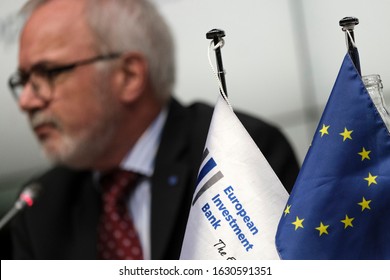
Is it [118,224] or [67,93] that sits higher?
[67,93]

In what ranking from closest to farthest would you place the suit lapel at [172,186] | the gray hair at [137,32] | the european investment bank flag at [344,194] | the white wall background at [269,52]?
the european investment bank flag at [344,194]
the suit lapel at [172,186]
the gray hair at [137,32]
the white wall background at [269,52]

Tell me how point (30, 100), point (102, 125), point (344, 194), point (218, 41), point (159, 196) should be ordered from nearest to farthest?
point (344, 194)
point (218, 41)
point (159, 196)
point (30, 100)
point (102, 125)

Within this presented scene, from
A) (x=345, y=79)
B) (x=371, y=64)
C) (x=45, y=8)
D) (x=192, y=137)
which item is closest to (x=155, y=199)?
(x=192, y=137)

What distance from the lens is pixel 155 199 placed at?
2.07m

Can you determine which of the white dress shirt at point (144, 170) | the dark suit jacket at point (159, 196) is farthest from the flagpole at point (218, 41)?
A: the white dress shirt at point (144, 170)

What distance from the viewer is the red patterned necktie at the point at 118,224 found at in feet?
6.69

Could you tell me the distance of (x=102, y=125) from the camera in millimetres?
2277

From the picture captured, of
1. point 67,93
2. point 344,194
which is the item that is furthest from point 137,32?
point 344,194

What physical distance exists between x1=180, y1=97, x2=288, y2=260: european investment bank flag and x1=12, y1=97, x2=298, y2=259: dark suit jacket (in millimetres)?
690

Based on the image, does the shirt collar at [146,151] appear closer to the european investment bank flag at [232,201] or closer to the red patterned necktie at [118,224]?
the red patterned necktie at [118,224]

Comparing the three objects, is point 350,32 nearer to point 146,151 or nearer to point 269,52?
point 146,151

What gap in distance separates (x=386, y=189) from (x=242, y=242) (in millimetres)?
204

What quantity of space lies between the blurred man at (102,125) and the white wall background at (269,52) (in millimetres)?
482

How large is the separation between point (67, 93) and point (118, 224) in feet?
1.19
